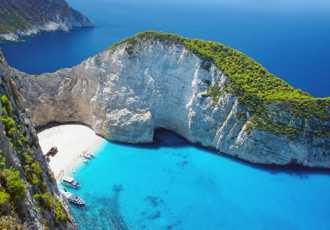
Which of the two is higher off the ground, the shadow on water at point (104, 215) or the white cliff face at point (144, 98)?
the white cliff face at point (144, 98)

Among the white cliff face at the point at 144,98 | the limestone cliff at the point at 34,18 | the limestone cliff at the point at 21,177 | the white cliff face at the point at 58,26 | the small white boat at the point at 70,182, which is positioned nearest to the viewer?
the limestone cliff at the point at 21,177

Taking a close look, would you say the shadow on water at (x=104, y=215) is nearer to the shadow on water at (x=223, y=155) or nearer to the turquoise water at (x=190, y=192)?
the turquoise water at (x=190, y=192)

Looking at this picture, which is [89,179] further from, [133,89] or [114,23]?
[114,23]

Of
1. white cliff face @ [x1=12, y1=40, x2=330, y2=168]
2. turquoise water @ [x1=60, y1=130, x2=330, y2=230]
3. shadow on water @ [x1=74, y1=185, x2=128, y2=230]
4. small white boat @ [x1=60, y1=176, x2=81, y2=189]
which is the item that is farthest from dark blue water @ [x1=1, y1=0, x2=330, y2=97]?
shadow on water @ [x1=74, y1=185, x2=128, y2=230]

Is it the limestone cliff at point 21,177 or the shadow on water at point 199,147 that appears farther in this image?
the shadow on water at point 199,147

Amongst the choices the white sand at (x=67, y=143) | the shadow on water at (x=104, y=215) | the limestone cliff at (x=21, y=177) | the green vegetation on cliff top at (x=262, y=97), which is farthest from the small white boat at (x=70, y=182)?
the green vegetation on cliff top at (x=262, y=97)

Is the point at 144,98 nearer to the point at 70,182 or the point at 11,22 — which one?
the point at 70,182

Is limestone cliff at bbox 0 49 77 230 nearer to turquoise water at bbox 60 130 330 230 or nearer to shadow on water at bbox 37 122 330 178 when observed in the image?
turquoise water at bbox 60 130 330 230
